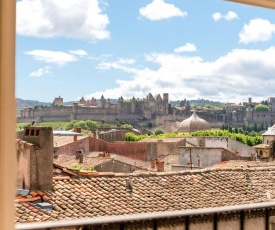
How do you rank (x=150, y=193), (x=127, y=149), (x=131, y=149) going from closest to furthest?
(x=150, y=193)
(x=127, y=149)
(x=131, y=149)

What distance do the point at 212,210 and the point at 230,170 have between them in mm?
7803

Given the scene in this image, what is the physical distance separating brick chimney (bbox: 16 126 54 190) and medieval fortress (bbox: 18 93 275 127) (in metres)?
38.1

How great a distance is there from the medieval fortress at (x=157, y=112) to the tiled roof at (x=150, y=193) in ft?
122

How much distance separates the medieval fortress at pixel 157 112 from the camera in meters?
48.3

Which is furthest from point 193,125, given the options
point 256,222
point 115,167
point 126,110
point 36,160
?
→ point 256,222

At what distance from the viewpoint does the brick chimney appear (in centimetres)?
710

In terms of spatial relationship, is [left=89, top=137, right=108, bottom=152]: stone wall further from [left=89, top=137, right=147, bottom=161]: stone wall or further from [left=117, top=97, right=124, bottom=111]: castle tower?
[left=117, top=97, right=124, bottom=111]: castle tower

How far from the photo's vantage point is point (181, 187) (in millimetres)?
8125

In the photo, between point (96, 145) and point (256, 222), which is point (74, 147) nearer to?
point (96, 145)

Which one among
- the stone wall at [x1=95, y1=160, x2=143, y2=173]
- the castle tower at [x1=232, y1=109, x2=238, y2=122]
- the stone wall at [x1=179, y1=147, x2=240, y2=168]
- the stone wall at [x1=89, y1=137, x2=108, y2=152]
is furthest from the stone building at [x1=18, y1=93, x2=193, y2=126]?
the stone wall at [x1=95, y1=160, x2=143, y2=173]

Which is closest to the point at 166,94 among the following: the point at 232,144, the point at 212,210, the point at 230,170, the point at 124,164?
the point at 232,144

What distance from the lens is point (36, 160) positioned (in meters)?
7.34

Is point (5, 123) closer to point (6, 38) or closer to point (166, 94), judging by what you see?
point (6, 38)

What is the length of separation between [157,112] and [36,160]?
44586 millimetres
